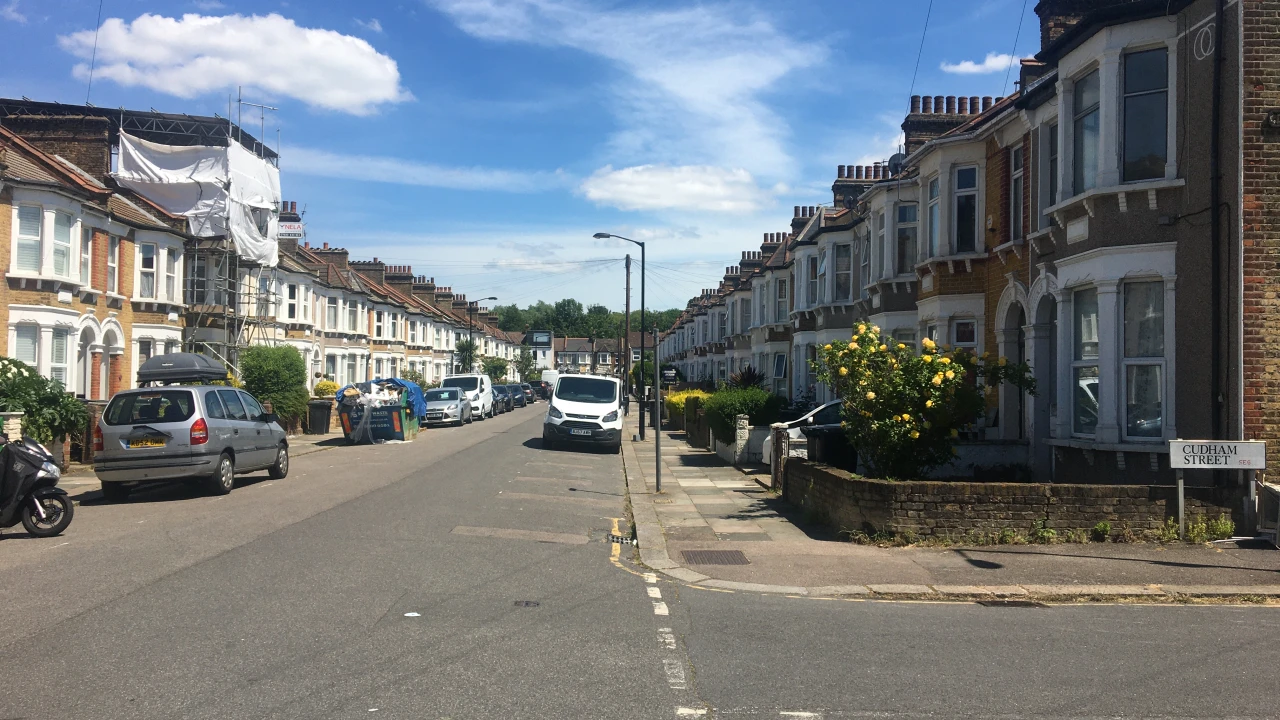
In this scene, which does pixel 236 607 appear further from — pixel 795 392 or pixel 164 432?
pixel 795 392

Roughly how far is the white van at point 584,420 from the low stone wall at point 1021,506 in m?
15.7

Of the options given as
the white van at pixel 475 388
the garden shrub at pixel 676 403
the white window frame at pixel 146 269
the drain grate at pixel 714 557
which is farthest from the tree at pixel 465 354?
the drain grate at pixel 714 557

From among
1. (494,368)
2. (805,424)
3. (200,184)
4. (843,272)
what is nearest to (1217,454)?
(805,424)

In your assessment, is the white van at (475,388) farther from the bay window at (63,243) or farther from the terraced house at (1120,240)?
the terraced house at (1120,240)

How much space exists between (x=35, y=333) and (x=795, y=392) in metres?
21.1

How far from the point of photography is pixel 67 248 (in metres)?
23.0

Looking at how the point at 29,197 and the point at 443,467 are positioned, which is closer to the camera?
the point at 443,467

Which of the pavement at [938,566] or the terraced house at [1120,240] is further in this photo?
the terraced house at [1120,240]

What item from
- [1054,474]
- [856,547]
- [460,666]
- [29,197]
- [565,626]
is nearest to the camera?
[460,666]

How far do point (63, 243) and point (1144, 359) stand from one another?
23145 millimetres

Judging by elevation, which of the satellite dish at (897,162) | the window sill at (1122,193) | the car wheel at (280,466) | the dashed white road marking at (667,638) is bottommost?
the dashed white road marking at (667,638)

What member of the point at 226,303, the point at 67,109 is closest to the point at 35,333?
the point at 226,303

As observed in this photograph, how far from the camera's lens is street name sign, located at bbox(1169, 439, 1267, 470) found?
10.0 meters

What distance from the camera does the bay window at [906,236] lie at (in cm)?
2100
